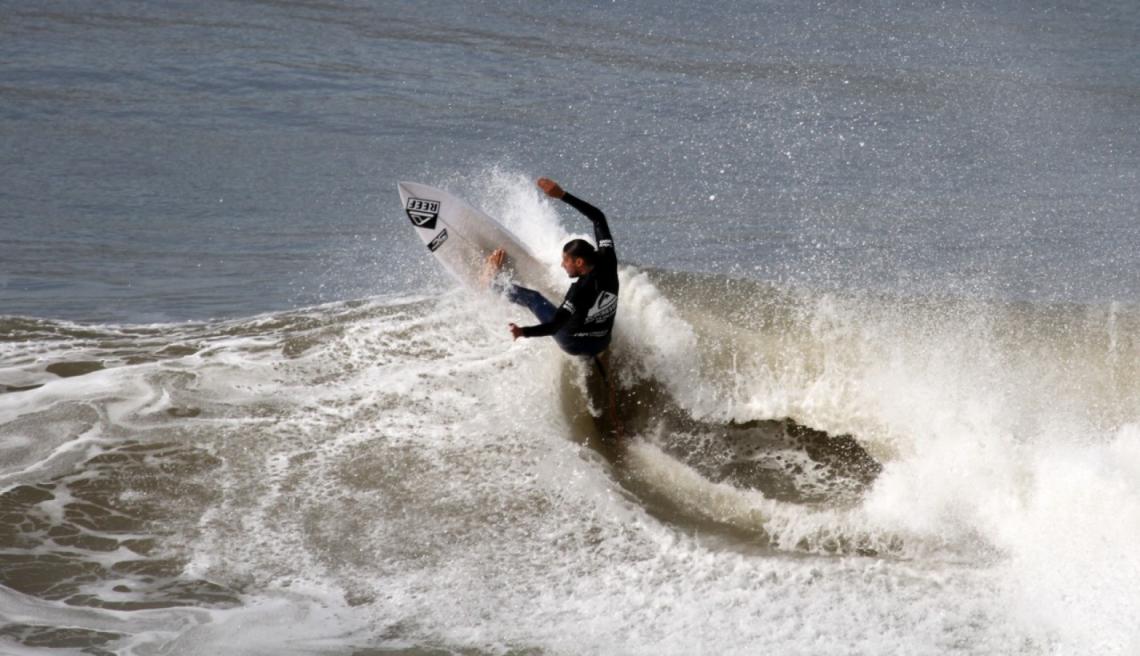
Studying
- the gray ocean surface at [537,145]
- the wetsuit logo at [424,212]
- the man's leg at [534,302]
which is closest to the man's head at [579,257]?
the man's leg at [534,302]

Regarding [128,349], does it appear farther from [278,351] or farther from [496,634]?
[496,634]

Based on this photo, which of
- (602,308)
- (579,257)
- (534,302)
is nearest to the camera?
(579,257)

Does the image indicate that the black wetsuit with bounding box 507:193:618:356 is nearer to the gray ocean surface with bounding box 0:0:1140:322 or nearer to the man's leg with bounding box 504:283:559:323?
the man's leg with bounding box 504:283:559:323

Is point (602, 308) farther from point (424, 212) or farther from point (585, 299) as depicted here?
point (424, 212)

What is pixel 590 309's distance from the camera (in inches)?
308

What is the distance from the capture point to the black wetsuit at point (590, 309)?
7746 mm

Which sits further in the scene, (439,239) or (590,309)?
(439,239)

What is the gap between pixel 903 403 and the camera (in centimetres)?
820

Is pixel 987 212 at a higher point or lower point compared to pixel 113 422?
higher

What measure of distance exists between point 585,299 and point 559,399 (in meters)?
1.15

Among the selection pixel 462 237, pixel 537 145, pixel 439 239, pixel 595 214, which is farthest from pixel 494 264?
pixel 537 145

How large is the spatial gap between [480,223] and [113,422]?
3.59 m

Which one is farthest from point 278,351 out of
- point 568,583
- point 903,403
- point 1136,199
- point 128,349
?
point 1136,199

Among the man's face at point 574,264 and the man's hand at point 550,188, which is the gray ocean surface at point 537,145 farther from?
the man's face at point 574,264
